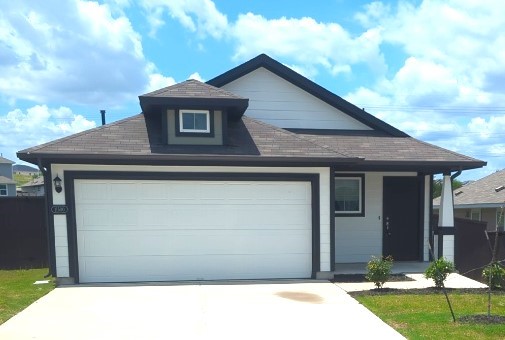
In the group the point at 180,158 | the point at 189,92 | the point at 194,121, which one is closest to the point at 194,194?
the point at 180,158

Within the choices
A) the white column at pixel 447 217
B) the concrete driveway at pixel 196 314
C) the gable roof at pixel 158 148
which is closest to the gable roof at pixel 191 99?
the gable roof at pixel 158 148

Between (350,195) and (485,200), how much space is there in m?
10.4

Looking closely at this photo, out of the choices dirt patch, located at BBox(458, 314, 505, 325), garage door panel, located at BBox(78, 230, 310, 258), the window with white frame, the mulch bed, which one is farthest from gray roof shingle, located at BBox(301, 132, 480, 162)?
dirt patch, located at BBox(458, 314, 505, 325)

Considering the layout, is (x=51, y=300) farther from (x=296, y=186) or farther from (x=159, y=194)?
(x=296, y=186)

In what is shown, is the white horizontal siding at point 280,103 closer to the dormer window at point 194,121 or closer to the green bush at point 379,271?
the dormer window at point 194,121

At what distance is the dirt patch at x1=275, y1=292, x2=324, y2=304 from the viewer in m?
6.05

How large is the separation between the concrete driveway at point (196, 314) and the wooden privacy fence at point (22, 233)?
3.16m

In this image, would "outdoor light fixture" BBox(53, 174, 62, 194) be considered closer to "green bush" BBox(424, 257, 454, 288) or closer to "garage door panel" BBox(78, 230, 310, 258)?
"garage door panel" BBox(78, 230, 310, 258)

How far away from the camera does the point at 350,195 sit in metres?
9.36

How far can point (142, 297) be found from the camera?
621 cm

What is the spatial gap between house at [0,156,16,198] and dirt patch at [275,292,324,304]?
39703 millimetres

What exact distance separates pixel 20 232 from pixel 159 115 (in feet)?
15.4

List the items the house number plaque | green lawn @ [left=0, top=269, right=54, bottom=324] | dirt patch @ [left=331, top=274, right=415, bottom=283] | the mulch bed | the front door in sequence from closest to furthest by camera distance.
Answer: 1. green lawn @ [left=0, top=269, right=54, bottom=324]
2. the mulch bed
3. the house number plaque
4. dirt patch @ [left=331, top=274, right=415, bottom=283]
5. the front door

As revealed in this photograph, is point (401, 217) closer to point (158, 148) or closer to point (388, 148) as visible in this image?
point (388, 148)
